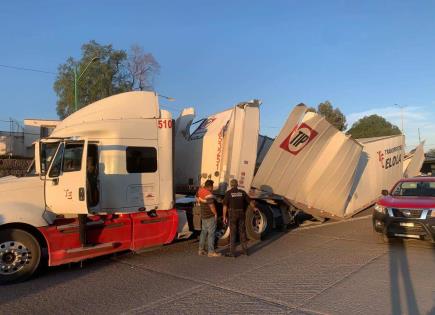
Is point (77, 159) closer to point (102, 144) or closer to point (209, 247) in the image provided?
point (102, 144)

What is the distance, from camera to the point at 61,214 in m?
8.41

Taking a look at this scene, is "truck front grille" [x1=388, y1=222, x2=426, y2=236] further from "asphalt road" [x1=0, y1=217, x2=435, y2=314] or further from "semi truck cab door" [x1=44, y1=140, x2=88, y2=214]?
"semi truck cab door" [x1=44, y1=140, x2=88, y2=214]

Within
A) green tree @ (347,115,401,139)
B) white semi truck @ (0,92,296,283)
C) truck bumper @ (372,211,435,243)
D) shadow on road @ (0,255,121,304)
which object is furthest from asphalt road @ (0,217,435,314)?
green tree @ (347,115,401,139)

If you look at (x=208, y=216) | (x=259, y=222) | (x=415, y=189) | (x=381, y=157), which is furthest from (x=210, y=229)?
(x=381, y=157)

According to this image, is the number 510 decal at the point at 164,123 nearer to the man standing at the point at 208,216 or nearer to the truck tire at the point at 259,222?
the man standing at the point at 208,216

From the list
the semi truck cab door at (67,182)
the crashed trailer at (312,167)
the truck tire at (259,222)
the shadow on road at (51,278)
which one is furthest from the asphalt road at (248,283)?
the crashed trailer at (312,167)

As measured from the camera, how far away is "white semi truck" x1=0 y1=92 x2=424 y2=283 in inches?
320

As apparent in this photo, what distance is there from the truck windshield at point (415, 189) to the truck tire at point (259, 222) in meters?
3.30

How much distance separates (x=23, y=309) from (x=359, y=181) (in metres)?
11.5

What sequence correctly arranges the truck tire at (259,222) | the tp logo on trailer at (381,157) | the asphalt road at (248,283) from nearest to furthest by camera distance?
1. the asphalt road at (248,283)
2. the truck tire at (259,222)
3. the tp logo on trailer at (381,157)

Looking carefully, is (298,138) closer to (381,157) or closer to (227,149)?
(227,149)

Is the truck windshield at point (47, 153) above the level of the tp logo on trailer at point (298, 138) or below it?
below

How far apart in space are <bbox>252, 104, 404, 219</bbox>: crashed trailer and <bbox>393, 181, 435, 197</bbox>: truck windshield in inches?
63.8

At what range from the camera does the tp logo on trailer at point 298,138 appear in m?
11.8
